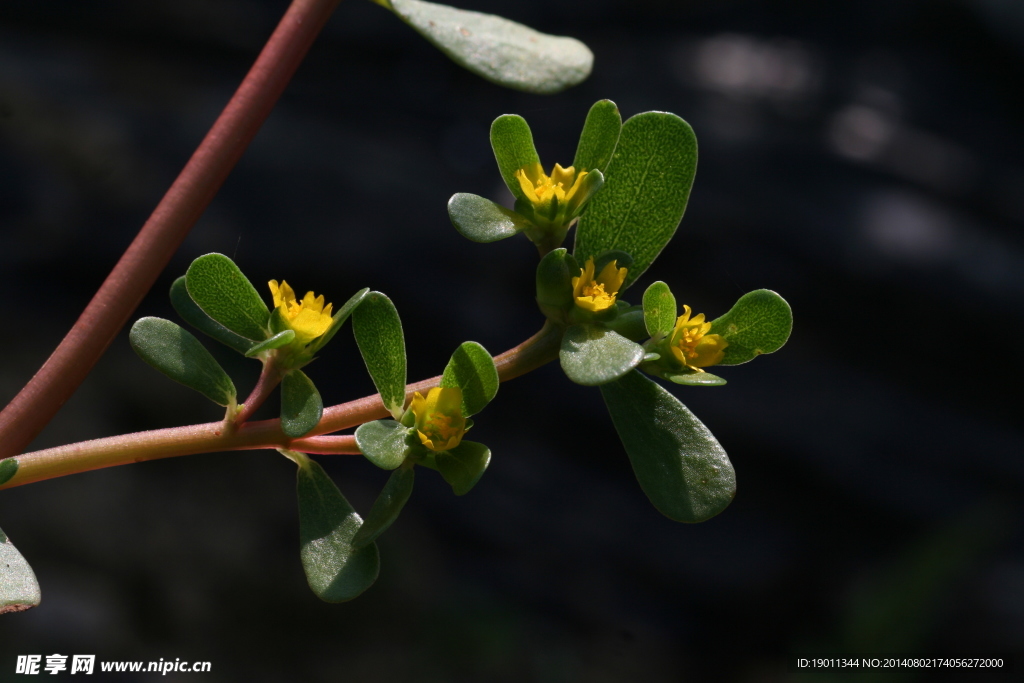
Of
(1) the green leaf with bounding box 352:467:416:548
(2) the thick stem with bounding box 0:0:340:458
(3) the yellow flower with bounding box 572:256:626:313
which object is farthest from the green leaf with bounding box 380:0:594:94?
(1) the green leaf with bounding box 352:467:416:548

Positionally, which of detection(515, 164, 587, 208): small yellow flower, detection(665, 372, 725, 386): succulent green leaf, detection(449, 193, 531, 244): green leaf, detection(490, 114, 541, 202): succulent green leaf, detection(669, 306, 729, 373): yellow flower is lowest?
detection(665, 372, 725, 386): succulent green leaf

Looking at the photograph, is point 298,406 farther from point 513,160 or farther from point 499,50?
point 499,50

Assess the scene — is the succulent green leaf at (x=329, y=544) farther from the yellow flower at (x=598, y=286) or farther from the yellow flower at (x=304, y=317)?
the yellow flower at (x=598, y=286)

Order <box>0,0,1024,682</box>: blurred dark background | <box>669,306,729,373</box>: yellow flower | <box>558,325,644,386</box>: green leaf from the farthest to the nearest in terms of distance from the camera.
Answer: <box>0,0,1024,682</box>: blurred dark background → <box>669,306,729,373</box>: yellow flower → <box>558,325,644,386</box>: green leaf

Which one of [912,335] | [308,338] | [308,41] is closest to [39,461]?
[308,338]

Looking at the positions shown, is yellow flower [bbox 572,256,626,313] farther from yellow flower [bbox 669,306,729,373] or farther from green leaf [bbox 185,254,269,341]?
green leaf [bbox 185,254,269,341]

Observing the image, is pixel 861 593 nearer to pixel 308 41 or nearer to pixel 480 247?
pixel 480 247
